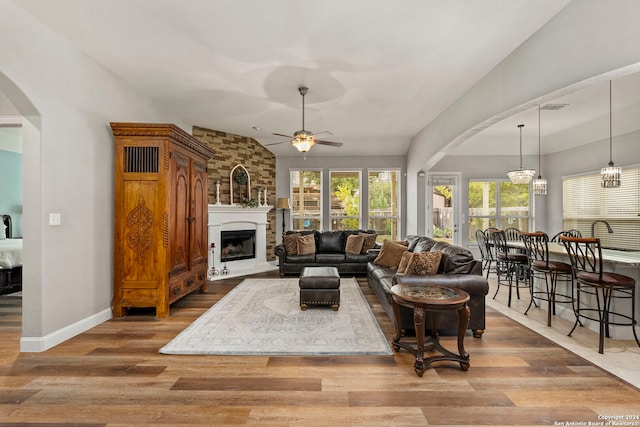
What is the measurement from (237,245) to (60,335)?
151 inches

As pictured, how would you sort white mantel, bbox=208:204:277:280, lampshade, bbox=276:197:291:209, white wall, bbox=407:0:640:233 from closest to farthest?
white wall, bbox=407:0:640:233 → white mantel, bbox=208:204:277:280 → lampshade, bbox=276:197:291:209

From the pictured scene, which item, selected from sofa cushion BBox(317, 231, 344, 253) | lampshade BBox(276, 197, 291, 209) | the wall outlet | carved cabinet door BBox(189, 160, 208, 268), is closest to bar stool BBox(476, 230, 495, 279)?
sofa cushion BBox(317, 231, 344, 253)

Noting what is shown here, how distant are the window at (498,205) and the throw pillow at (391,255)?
3.59 metres

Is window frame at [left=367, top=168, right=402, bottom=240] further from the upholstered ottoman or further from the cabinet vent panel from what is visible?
the cabinet vent panel

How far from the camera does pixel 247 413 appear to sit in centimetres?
192

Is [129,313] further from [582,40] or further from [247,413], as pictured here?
[582,40]

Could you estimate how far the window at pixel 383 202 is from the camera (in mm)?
7836

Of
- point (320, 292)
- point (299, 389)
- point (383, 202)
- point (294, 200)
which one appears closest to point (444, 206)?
point (383, 202)

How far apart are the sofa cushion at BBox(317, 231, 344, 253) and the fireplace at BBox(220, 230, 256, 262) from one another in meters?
1.58

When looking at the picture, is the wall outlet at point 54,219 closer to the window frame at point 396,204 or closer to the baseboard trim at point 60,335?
the baseboard trim at point 60,335

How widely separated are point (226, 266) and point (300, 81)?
4.07 metres

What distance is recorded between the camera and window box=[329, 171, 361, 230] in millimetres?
7871

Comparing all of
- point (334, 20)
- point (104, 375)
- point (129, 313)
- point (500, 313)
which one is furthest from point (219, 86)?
point (500, 313)

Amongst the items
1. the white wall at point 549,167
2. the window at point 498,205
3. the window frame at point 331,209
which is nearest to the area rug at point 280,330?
the window frame at point 331,209
